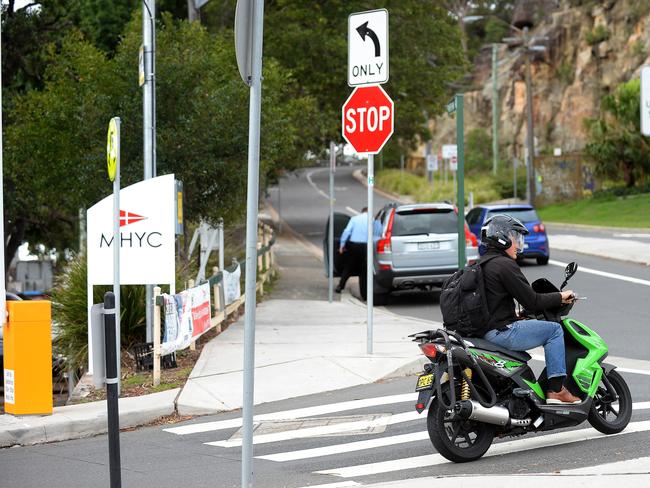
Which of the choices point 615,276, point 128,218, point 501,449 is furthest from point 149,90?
point 615,276

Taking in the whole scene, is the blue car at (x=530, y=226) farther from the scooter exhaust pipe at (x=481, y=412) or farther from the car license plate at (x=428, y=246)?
the scooter exhaust pipe at (x=481, y=412)

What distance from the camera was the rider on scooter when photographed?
8273mm

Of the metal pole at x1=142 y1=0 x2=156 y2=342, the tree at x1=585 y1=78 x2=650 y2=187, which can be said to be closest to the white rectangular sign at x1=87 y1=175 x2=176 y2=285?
the metal pole at x1=142 y1=0 x2=156 y2=342

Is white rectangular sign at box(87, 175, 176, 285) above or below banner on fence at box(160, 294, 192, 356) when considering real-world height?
above

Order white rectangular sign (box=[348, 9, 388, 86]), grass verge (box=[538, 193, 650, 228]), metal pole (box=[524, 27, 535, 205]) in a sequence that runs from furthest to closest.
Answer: metal pole (box=[524, 27, 535, 205]), grass verge (box=[538, 193, 650, 228]), white rectangular sign (box=[348, 9, 388, 86])

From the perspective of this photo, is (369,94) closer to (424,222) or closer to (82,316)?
(82,316)

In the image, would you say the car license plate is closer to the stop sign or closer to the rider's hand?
the stop sign

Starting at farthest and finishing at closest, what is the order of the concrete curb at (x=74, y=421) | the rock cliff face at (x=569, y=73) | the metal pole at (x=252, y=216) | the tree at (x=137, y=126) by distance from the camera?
the rock cliff face at (x=569, y=73) → the tree at (x=137, y=126) → the concrete curb at (x=74, y=421) → the metal pole at (x=252, y=216)

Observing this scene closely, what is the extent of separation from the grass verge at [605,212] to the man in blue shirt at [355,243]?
756 inches

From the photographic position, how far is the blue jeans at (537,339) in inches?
326

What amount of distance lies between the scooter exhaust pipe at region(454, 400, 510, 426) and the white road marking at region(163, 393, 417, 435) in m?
2.70

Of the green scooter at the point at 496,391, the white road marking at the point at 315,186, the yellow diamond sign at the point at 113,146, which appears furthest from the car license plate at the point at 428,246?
the white road marking at the point at 315,186

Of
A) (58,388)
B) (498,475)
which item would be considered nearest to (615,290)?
(58,388)

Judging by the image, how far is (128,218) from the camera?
41.1ft
